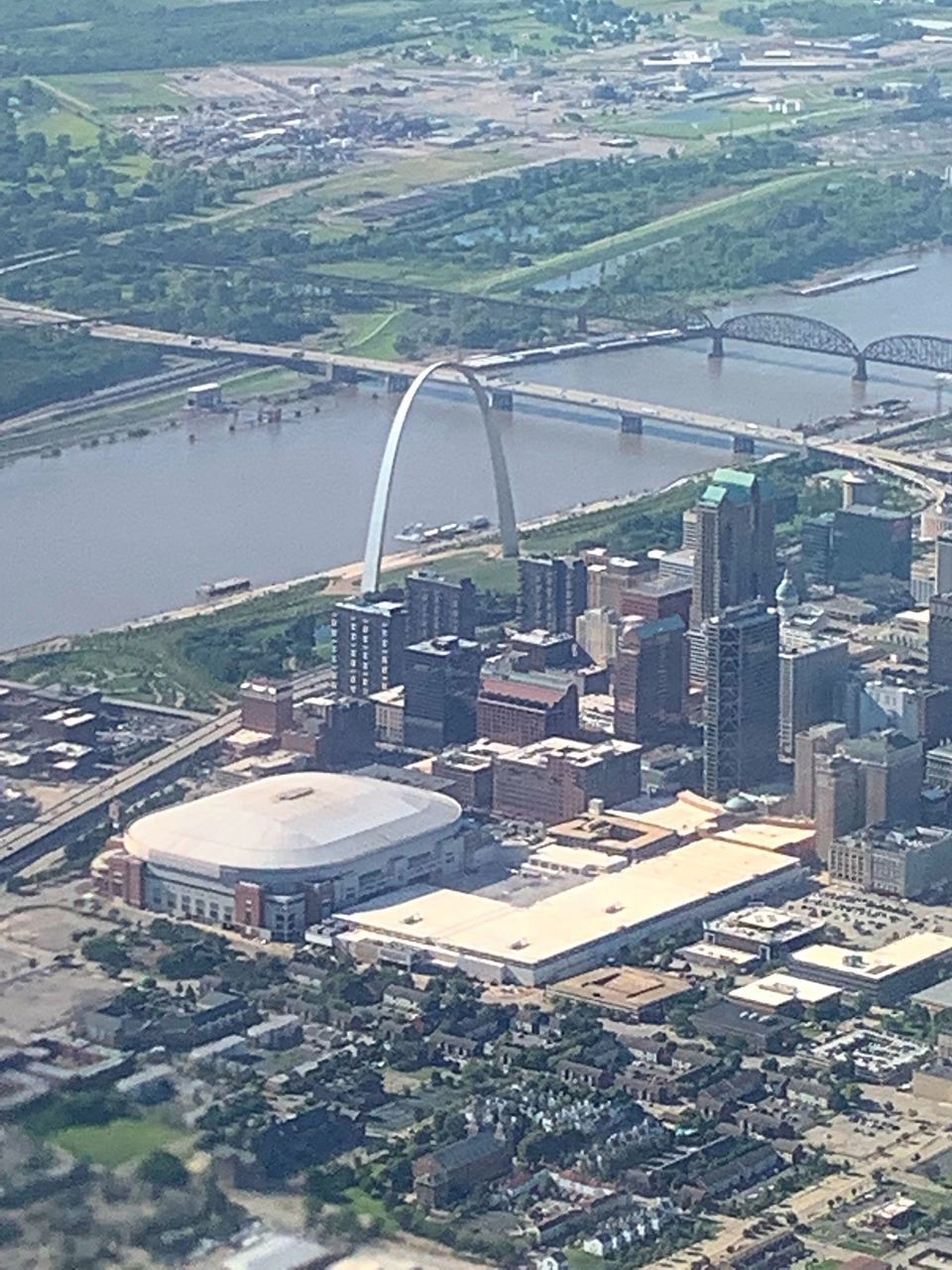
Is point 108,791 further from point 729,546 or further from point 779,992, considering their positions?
point 779,992

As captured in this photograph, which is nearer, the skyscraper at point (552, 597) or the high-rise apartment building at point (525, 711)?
the high-rise apartment building at point (525, 711)

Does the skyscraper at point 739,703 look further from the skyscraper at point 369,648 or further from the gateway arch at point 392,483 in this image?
the gateway arch at point 392,483

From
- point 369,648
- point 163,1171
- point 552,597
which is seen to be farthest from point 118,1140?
point 552,597

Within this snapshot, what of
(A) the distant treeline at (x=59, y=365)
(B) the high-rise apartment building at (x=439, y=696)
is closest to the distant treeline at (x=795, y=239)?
(A) the distant treeline at (x=59, y=365)

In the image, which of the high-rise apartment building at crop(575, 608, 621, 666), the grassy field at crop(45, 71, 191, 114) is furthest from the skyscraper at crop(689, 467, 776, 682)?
the grassy field at crop(45, 71, 191, 114)

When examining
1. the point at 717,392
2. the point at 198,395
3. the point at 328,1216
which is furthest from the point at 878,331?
the point at 328,1216

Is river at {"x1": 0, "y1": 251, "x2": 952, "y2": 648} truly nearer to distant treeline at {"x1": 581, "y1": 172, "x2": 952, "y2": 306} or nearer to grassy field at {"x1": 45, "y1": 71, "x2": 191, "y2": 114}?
distant treeline at {"x1": 581, "y1": 172, "x2": 952, "y2": 306}
